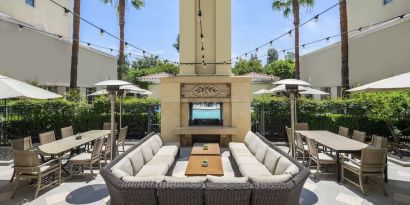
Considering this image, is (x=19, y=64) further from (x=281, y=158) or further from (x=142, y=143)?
(x=281, y=158)

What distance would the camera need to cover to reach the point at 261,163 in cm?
698

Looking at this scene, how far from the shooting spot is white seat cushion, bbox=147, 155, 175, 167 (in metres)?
7.05

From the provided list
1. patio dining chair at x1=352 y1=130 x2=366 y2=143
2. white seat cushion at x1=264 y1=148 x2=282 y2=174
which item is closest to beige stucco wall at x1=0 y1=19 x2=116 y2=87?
white seat cushion at x1=264 y1=148 x2=282 y2=174

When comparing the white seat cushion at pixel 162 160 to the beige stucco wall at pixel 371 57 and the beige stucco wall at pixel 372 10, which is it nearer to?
the beige stucco wall at pixel 371 57

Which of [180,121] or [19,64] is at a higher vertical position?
[19,64]

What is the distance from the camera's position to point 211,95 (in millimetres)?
11719

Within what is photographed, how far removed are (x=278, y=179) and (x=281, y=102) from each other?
8723 millimetres

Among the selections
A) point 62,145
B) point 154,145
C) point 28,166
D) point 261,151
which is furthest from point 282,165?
point 62,145

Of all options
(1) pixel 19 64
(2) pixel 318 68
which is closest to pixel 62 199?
(1) pixel 19 64

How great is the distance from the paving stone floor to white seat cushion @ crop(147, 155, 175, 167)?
1302 mm

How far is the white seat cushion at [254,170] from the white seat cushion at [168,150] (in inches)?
94.8

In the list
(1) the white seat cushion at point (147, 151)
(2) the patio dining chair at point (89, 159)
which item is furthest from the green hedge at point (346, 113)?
(2) the patio dining chair at point (89, 159)

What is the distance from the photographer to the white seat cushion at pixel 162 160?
7.05m

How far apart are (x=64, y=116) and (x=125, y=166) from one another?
8996 mm
